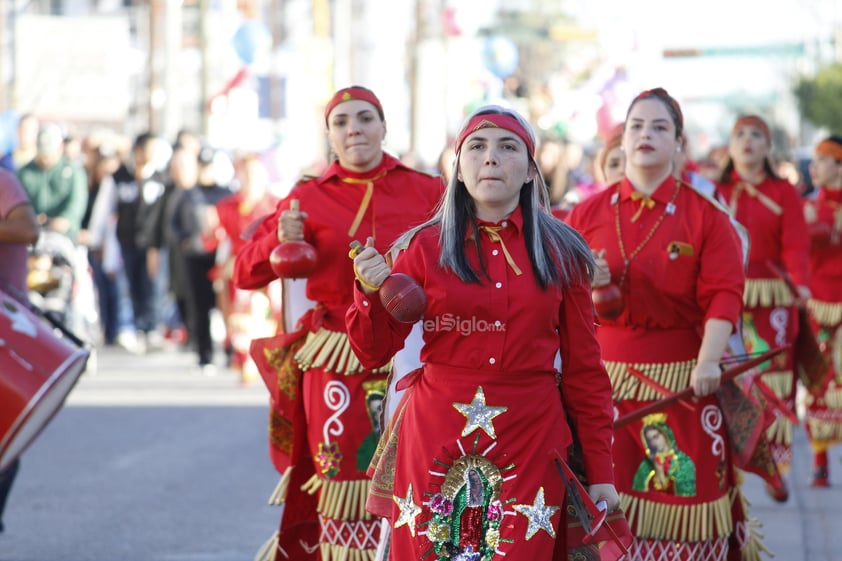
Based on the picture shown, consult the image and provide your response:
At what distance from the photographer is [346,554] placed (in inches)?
254

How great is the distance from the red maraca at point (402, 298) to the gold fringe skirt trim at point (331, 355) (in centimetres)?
196

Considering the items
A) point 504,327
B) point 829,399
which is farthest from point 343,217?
point 829,399

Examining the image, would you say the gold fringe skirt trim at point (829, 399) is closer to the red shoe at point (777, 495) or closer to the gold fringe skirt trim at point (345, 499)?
the red shoe at point (777, 495)

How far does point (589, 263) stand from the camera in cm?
475

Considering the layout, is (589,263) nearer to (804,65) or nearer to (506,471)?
(506,471)

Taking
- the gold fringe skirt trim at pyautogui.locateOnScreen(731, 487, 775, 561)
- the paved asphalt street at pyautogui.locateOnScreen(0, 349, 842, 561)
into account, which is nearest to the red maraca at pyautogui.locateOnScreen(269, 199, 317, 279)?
the gold fringe skirt trim at pyautogui.locateOnScreen(731, 487, 775, 561)

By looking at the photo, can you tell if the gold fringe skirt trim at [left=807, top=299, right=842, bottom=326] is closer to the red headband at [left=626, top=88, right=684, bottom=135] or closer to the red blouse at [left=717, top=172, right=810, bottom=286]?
the red blouse at [left=717, top=172, right=810, bottom=286]

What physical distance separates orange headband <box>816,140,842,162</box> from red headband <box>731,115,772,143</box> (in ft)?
3.92

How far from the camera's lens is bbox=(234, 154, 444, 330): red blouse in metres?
6.53

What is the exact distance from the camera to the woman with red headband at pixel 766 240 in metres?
9.26

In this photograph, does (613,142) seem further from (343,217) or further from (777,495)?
(777,495)

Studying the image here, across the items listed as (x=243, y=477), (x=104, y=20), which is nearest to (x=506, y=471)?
(x=243, y=477)

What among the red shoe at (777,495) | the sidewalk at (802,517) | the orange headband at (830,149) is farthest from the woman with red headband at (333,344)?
the orange headband at (830,149)

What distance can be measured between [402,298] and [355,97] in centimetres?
232
